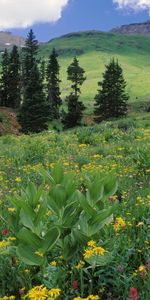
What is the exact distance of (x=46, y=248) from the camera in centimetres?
361

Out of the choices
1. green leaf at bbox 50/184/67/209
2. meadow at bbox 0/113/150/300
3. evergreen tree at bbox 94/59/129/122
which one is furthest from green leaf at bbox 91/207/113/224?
evergreen tree at bbox 94/59/129/122

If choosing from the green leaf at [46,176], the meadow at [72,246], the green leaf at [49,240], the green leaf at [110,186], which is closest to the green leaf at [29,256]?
the meadow at [72,246]

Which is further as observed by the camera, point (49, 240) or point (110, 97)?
point (110, 97)

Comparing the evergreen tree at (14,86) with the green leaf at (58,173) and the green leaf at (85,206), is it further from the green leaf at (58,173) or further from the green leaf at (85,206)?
the green leaf at (85,206)

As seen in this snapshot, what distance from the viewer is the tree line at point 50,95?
64.4 meters

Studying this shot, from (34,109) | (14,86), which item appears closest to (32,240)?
(34,109)

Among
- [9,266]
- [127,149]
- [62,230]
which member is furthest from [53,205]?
[127,149]

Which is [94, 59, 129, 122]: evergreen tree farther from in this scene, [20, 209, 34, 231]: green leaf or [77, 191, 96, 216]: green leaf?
[20, 209, 34, 231]: green leaf

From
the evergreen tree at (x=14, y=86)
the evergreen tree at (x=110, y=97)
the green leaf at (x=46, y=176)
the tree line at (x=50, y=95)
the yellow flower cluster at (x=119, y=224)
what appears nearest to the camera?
the green leaf at (x=46, y=176)

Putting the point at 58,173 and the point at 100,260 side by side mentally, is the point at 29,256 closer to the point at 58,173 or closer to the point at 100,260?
the point at 100,260

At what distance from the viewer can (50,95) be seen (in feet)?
288

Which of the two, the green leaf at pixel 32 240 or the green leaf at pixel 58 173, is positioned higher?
the green leaf at pixel 58 173

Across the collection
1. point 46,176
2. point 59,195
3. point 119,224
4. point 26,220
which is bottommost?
point 119,224

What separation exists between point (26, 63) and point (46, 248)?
294ft
